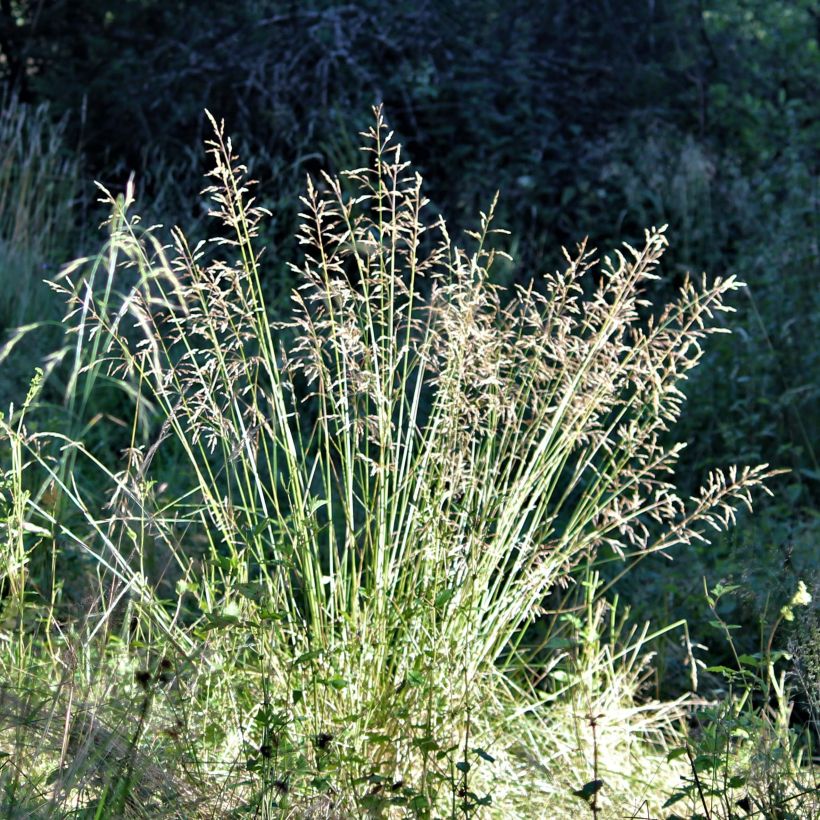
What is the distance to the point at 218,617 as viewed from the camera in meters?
2.19

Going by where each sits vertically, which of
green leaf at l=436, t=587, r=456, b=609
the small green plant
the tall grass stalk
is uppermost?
green leaf at l=436, t=587, r=456, b=609

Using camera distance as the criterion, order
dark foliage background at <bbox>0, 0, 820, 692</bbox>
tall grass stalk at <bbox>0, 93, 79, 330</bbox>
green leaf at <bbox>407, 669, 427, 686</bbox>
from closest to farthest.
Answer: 1. green leaf at <bbox>407, 669, 427, 686</bbox>
2. tall grass stalk at <bbox>0, 93, 79, 330</bbox>
3. dark foliage background at <bbox>0, 0, 820, 692</bbox>

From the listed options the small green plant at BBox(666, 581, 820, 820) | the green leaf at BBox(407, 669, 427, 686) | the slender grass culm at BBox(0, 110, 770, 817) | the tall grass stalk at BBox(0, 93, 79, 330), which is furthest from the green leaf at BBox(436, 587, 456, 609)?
the tall grass stalk at BBox(0, 93, 79, 330)

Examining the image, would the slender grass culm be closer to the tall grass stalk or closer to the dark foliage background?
the dark foliage background

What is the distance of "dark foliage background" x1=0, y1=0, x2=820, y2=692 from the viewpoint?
6695mm

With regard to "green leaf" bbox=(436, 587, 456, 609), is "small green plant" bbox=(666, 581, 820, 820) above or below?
below

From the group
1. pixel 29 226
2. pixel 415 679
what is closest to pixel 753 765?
pixel 415 679

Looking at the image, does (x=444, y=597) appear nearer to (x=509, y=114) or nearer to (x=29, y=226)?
(x=29, y=226)

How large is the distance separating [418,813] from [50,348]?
3699mm

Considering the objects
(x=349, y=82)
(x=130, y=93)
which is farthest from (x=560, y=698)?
(x=130, y=93)

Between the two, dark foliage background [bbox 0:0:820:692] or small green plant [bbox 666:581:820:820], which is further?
dark foliage background [bbox 0:0:820:692]

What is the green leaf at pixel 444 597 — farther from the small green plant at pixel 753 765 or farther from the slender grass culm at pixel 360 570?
the small green plant at pixel 753 765

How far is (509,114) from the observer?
294 inches

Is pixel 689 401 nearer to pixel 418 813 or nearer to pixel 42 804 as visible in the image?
pixel 418 813
